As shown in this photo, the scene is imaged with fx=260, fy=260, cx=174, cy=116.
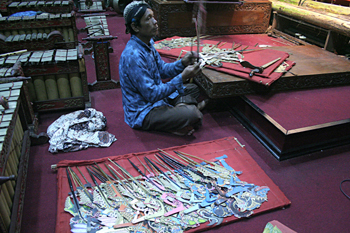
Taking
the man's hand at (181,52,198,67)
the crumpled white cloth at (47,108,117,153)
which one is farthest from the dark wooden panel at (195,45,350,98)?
the crumpled white cloth at (47,108,117,153)

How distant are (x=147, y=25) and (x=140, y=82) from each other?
1.87 feet

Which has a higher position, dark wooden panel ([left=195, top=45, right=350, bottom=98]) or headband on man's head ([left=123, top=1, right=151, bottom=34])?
headband on man's head ([left=123, top=1, right=151, bottom=34])

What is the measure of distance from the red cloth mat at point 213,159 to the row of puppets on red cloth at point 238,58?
90 centimetres

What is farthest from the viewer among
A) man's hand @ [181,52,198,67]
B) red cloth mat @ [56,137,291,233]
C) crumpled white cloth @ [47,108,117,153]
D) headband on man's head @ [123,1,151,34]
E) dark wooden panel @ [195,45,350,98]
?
dark wooden panel @ [195,45,350,98]

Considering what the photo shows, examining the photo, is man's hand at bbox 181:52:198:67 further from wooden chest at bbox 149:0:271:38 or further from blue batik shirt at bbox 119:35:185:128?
wooden chest at bbox 149:0:271:38

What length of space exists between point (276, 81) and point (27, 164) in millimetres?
2943

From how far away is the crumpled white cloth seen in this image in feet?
9.09

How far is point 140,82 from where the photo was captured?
267 cm

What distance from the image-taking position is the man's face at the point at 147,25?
256 cm

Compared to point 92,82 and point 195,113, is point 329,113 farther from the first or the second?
point 92,82

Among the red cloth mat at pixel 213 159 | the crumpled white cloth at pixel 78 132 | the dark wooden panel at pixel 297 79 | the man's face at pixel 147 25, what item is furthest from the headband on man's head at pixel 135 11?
the red cloth mat at pixel 213 159

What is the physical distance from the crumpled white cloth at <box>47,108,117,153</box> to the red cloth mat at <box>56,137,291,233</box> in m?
0.31

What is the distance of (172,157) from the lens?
264cm

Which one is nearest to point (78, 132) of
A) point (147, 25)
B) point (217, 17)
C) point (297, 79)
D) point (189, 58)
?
point (147, 25)
